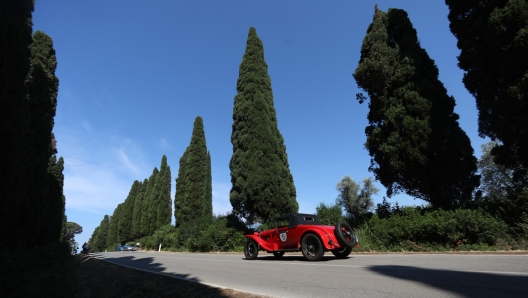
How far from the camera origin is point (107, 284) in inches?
318

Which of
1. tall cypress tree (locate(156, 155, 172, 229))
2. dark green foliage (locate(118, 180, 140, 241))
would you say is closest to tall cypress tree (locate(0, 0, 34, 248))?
tall cypress tree (locate(156, 155, 172, 229))

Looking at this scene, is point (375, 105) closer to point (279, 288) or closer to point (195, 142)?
point (279, 288)

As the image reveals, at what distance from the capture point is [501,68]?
9711 mm

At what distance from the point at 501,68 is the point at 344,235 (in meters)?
7.36

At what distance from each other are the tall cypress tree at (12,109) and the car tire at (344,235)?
363 inches

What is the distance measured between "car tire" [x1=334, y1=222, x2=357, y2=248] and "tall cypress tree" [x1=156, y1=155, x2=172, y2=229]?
130ft

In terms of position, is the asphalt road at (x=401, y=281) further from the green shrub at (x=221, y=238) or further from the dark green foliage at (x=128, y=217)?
the dark green foliage at (x=128, y=217)

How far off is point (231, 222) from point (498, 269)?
17.1 meters

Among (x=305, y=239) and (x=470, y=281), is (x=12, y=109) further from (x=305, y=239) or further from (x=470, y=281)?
(x=470, y=281)

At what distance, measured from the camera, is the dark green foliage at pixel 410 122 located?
12.8m

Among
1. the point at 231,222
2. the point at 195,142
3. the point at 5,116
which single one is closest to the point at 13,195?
the point at 5,116

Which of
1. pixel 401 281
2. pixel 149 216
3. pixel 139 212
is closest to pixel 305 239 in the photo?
pixel 401 281

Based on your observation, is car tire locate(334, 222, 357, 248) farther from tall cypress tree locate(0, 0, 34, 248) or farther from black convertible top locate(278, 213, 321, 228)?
tall cypress tree locate(0, 0, 34, 248)

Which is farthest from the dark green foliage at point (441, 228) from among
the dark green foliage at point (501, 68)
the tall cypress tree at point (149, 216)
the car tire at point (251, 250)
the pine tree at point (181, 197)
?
the tall cypress tree at point (149, 216)
